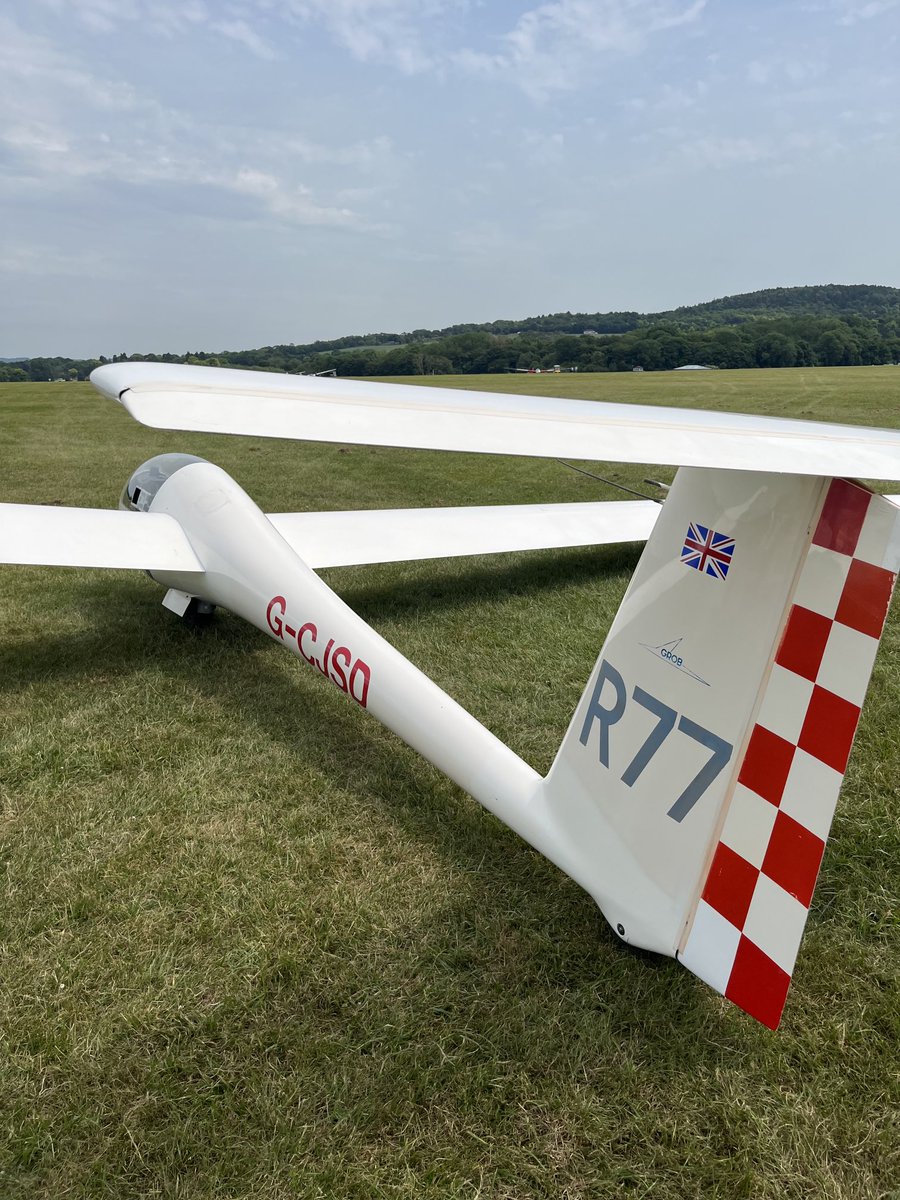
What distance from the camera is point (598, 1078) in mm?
2428

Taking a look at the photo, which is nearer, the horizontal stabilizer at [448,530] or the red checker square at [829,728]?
the red checker square at [829,728]

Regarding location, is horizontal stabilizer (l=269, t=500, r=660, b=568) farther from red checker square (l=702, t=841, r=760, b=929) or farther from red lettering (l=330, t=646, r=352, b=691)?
red checker square (l=702, t=841, r=760, b=929)

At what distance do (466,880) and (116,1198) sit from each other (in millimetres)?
1675

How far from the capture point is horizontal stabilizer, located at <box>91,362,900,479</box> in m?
1.44

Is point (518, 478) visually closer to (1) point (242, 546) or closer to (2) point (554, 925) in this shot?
(1) point (242, 546)

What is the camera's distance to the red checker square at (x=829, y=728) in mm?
1922

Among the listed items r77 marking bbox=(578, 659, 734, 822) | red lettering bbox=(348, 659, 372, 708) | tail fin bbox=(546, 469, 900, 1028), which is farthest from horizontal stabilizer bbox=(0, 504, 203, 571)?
tail fin bbox=(546, 469, 900, 1028)

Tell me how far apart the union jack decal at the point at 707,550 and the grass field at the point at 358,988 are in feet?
5.41

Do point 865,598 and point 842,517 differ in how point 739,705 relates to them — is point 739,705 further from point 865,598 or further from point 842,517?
point 842,517

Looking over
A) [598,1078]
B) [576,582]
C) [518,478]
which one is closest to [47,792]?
[598,1078]

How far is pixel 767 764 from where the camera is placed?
6.81ft

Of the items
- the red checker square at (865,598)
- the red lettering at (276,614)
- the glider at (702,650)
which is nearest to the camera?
the glider at (702,650)

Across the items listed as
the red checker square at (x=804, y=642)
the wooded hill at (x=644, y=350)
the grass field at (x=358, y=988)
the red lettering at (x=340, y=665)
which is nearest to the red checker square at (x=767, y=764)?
the red checker square at (x=804, y=642)

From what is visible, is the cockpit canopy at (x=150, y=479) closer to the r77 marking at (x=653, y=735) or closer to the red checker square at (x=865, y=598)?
the r77 marking at (x=653, y=735)
